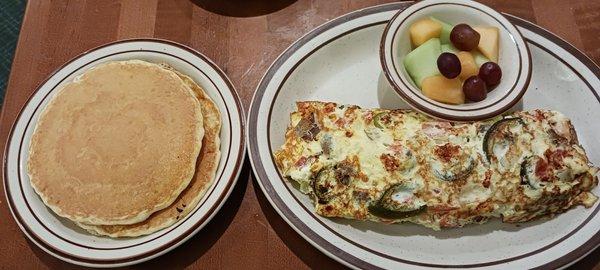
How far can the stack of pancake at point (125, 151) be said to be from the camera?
6.84 ft

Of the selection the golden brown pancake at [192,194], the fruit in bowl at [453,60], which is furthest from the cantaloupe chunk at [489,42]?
the golden brown pancake at [192,194]

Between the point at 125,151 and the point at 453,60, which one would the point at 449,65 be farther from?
the point at 125,151

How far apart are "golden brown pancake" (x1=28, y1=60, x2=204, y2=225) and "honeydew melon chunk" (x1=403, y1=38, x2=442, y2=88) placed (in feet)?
3.19

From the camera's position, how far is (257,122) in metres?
2.22

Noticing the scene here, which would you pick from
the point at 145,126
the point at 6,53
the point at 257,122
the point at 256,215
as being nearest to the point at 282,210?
the point at 256,215

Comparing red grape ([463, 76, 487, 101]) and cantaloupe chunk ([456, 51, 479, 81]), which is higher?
cantaloupe chunk ([456, 51, 479, 81])

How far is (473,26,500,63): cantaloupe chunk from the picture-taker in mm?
2234

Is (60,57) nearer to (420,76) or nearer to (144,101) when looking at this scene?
(144,101)

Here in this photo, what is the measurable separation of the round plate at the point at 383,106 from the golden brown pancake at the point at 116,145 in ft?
1.10

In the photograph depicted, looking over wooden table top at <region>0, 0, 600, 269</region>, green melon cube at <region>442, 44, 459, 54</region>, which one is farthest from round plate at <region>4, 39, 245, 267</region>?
green melon cube at <region>442, 44, 459, 54</region>

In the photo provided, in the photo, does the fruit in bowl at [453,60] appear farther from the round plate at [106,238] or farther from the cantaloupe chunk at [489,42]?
the round plate at [106,238]

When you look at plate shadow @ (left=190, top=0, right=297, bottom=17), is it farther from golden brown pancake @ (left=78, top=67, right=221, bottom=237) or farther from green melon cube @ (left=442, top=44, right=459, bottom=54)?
green melon cube @ (left=442, top=44, right=459, bottom=54)

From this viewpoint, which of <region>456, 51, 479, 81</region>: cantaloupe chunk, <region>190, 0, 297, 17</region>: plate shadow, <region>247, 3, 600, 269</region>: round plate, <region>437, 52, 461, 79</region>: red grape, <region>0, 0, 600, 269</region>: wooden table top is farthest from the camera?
<region>190, 0, 297, 17</region>: plate shadow

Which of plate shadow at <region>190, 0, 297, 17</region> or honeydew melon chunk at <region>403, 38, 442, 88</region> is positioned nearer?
honeydew melon chunk at <region>403, 38, 442, 88</region>
